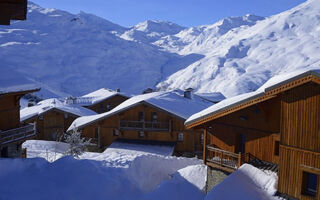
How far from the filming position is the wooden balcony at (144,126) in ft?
92.4

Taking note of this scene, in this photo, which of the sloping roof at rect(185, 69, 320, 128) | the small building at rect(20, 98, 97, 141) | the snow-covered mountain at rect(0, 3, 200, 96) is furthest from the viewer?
the snow-covered mountain at rect(0, 3, 200, 96)

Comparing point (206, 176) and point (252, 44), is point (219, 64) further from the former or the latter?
point (206, 176)

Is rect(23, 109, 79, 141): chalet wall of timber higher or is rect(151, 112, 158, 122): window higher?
rect(151, 112, 158, 122): window

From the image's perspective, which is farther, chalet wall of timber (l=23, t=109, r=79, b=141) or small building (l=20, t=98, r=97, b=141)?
chalet wall of timber (l=23, t=109, r=79, b=141)

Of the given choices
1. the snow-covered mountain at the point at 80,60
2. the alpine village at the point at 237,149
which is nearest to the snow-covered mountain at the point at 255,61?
the snow-covered mountain at the point at 80,60

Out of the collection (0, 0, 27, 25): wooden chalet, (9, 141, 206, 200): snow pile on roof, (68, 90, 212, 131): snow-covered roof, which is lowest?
(9, 141, 206, 200): snow pile on roof

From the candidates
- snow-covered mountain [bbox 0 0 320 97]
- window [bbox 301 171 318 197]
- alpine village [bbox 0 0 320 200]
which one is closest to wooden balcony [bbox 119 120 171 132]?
alpine village [bbox 0 0 320 200]

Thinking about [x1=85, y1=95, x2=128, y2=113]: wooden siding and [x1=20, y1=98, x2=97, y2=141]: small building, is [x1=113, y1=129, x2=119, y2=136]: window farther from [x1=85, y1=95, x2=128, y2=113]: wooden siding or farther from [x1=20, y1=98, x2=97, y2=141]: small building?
[x1=85, y1=95, x2=128, y2=113]: wooden siding

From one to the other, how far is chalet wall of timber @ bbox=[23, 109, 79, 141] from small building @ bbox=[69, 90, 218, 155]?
282 inches

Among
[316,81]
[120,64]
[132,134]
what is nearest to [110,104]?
[132,134]

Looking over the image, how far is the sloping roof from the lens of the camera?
1078 centimetres

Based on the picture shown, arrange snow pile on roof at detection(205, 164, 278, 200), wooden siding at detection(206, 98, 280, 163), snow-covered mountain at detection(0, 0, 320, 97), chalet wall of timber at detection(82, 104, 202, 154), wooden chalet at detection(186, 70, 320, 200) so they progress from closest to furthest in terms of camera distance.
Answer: wooden chalet at detection(186, 70, 320, 200)
snow pile on roof at detection(205, 164, 278, 200)
wooden siding at detection(206, 98, 280, 163)
chalet wall of timber at detection(82, 104, 202, 154)
snow-covered mountain at detection(0, 0, 320, 97)

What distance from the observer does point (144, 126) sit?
92.8 feet

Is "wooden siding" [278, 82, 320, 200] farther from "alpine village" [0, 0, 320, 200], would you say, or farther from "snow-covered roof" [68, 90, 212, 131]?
"snow-covered roof" [68, 90, 212, 131]
